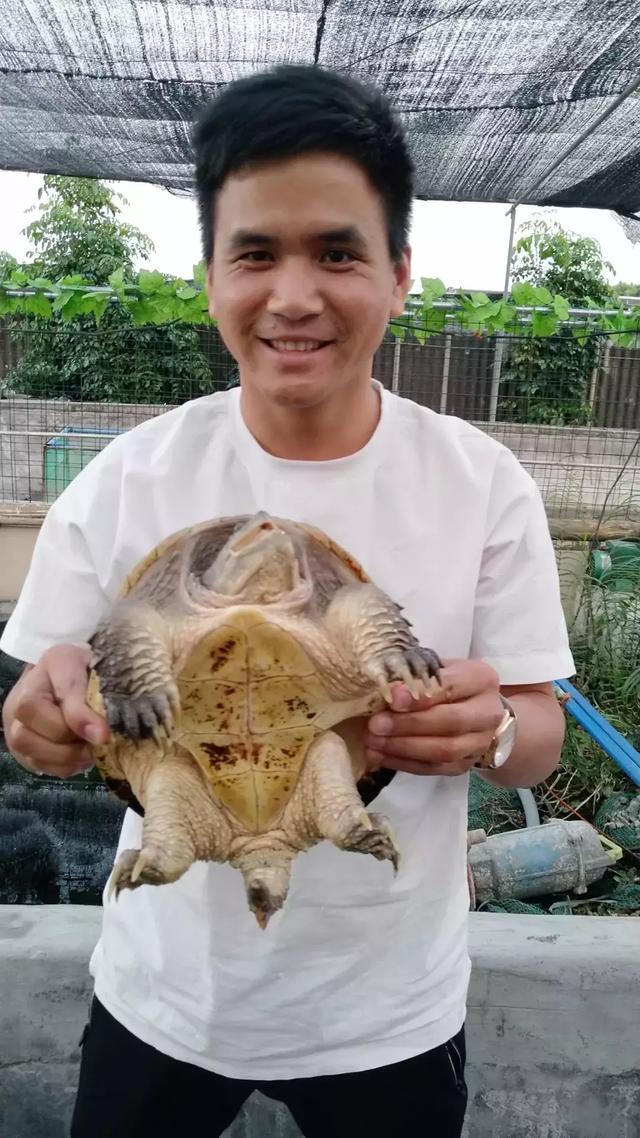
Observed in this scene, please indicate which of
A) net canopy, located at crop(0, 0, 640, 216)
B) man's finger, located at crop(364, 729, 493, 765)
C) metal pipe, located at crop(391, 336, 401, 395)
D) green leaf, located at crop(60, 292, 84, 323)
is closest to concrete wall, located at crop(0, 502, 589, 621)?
green leaf, located at crop(60, 292, 84, 323)

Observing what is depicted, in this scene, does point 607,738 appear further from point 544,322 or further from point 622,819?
point 544,322

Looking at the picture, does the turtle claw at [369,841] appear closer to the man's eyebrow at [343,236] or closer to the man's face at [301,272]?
the man's face at [301,272]

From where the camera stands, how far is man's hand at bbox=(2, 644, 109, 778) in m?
1.33

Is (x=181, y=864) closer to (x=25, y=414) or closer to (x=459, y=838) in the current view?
(x=459, y=838)

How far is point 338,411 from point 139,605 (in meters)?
0.52

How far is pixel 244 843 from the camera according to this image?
135 centimetres

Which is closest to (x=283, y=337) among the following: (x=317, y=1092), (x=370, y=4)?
(x=317, y=1092)

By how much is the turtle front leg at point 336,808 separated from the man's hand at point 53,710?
372 mm

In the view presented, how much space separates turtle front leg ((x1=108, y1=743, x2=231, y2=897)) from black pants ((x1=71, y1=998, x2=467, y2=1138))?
1.79 feet

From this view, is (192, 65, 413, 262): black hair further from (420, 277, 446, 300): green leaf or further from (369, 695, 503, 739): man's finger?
(420, 277, 446, 300): green leaf

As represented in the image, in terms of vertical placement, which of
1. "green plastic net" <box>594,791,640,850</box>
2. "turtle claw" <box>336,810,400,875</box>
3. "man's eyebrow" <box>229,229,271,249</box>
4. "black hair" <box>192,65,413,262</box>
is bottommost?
"green plastic net" <box>594,791,640,850</box>

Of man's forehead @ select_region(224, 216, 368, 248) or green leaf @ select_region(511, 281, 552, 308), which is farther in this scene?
green leaf @ select_region(511, 281, 552, 308)

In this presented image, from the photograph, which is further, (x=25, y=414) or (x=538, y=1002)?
(x=25, y=414)

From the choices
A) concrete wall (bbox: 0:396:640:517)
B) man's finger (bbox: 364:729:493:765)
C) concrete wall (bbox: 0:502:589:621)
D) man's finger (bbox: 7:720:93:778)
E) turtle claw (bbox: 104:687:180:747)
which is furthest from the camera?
concrete wall (bbox: 0:502:589:621)
